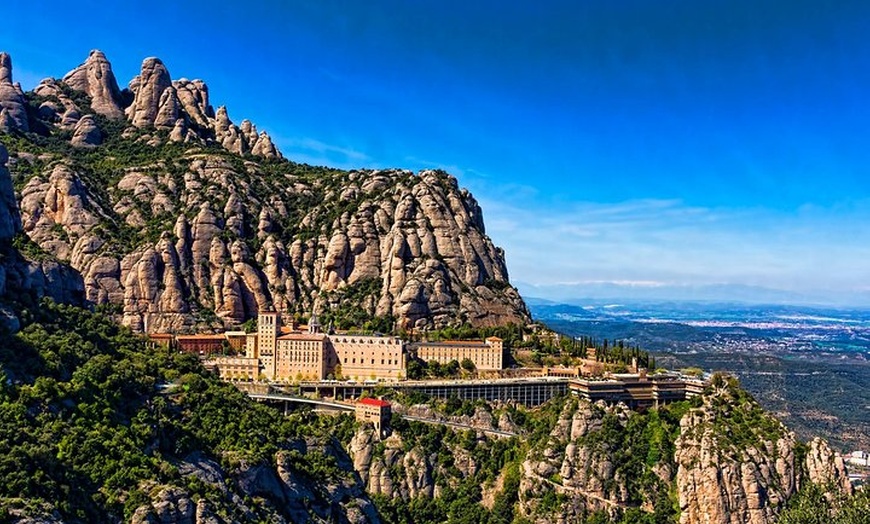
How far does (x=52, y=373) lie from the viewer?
213 ft

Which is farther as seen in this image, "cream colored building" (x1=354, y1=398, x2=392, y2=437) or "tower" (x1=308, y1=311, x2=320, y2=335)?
"tower" (x1=308, y1=311, x2=320, y2=335)

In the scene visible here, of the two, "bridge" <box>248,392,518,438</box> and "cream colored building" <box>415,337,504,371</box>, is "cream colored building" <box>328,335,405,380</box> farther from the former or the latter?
"bridge" <box>248,392,518,438</box>

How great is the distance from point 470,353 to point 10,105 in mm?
104913

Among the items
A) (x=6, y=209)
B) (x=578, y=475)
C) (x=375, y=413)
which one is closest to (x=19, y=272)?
(x=6, y=209)

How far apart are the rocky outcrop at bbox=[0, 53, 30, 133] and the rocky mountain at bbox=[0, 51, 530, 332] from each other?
0.26 meters

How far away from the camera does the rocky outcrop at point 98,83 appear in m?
183

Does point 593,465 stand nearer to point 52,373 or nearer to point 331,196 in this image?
→ point 52,373

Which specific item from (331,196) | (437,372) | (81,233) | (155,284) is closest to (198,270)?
(155,284)

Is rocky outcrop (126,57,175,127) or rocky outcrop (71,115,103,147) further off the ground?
rocky outcrop (126,57,175,127)

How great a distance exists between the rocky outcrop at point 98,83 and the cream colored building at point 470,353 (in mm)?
99737

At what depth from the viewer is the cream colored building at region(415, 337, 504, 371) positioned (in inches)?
4688

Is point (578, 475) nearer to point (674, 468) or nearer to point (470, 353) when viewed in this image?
point (674, 468)

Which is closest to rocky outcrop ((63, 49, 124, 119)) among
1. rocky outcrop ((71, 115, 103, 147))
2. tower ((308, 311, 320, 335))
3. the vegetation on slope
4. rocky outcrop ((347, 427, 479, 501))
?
rocky outcrop ((71, 115, 103, 147))

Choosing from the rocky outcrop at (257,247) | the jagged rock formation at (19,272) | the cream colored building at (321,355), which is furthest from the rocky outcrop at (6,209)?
the rocky outcrop at (257,247)
